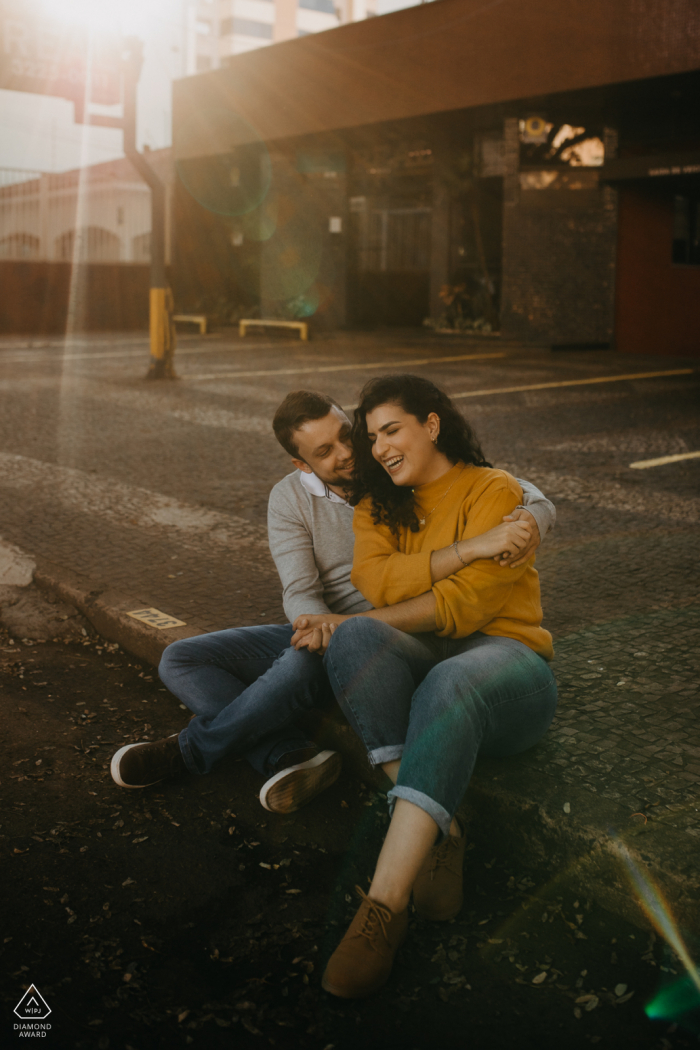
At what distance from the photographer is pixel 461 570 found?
2.73m

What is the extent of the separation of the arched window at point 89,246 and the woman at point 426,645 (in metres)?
21.9

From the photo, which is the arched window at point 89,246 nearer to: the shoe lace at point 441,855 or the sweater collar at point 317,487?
the sweater collar at point 317,487

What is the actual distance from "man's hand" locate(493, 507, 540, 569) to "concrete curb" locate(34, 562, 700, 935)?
1.84 ft

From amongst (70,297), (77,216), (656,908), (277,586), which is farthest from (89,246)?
(656,908)

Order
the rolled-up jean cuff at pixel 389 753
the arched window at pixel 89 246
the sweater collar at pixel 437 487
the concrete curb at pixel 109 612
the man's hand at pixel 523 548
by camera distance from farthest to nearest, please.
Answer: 1. the arched window at pixel 89 246
2. the concrete curb at pixel 109 612
3. the sweater collar at pixel 437 487
4. the man's hand at pixel 523 548
5. the rolled-up jean cuff at pixel 389 753

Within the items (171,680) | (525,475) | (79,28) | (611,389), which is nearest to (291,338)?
(79,28)

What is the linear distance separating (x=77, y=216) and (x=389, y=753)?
2382cm

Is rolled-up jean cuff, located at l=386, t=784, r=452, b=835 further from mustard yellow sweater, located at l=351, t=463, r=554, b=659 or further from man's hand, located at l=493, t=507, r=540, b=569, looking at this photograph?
man's hand, located at l=493, t=507, r=540, b=569

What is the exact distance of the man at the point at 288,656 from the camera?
2879 mm

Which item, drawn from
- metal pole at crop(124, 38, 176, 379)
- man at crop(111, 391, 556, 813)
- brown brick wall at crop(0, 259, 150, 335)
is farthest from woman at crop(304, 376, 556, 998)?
brown brick wall at crop(0, 259, 150, 335)

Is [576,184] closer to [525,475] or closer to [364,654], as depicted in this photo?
[525,475]

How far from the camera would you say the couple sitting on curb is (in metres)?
2.38

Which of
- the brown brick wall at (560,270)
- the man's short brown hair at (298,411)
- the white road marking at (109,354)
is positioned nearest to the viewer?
the man's short brown hair at (298,411)

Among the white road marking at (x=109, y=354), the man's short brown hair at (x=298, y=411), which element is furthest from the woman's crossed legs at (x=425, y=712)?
the white road marking at (x=109, y=354)
